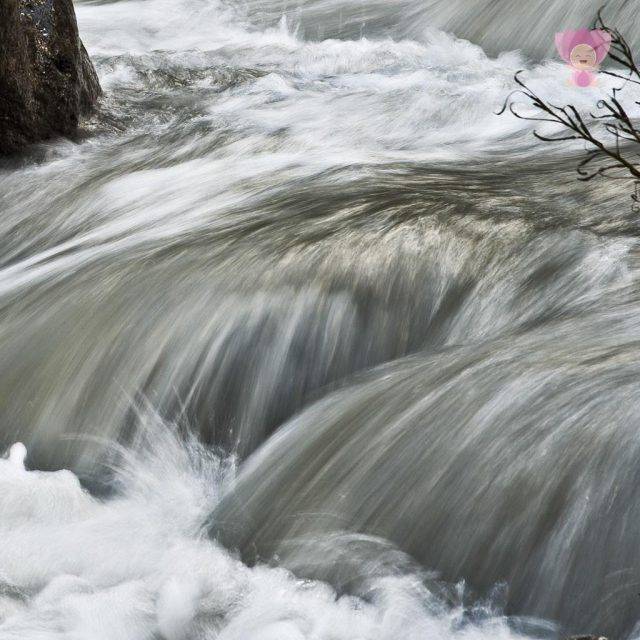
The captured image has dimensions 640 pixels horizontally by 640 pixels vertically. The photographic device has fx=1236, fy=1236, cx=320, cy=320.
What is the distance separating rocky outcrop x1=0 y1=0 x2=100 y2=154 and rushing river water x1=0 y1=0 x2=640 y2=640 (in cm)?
29

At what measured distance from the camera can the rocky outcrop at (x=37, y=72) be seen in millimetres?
5383

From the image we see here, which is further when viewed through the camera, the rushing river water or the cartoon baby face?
the cartoon baby face

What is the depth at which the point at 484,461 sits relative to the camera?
2.70 meters

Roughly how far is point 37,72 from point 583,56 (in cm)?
317

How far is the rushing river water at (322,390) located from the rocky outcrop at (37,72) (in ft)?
0.95

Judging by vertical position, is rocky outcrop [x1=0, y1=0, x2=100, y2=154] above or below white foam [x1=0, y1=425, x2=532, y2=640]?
above

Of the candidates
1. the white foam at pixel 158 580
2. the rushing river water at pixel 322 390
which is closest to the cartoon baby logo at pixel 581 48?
the rushing river water at pixel 322 390

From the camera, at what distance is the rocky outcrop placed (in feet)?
17.7

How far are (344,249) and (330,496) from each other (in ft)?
3.45

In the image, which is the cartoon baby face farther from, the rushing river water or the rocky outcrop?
the rocky outcrop

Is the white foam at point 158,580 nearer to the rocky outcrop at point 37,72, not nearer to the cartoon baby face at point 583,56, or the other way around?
the cartoon baby face at point 583,56

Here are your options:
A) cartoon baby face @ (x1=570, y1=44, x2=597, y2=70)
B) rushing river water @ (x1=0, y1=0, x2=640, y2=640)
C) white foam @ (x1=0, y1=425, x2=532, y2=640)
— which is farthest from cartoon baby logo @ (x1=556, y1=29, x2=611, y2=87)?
white foam @ (x1=0, y1=425, x2=532, y2=640)

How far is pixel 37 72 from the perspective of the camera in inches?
215

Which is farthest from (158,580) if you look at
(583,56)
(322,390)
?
(583,56)
